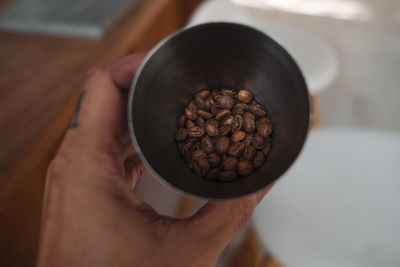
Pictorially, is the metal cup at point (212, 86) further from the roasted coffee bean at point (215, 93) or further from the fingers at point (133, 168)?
the fingers at point (133, 168)

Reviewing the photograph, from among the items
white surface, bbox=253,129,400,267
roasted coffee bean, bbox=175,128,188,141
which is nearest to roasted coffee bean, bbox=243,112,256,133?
roasted coffee bean, bbox=175,128,188,141

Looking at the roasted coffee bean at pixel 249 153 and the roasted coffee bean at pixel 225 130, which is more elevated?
the roasted coffee bean at pixel 225 130

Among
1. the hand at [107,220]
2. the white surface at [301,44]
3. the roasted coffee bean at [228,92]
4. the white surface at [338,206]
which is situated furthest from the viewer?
the white surface at [301,44]

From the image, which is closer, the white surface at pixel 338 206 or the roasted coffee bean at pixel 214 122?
the roasted coffee bean at pixel 214 122

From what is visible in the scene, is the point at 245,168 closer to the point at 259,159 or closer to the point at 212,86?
the point at 259,159

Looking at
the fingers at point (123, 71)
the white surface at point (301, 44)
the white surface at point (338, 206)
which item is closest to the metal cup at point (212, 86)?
the fingers at point (123, 71)

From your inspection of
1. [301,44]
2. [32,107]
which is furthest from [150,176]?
[301,44]
